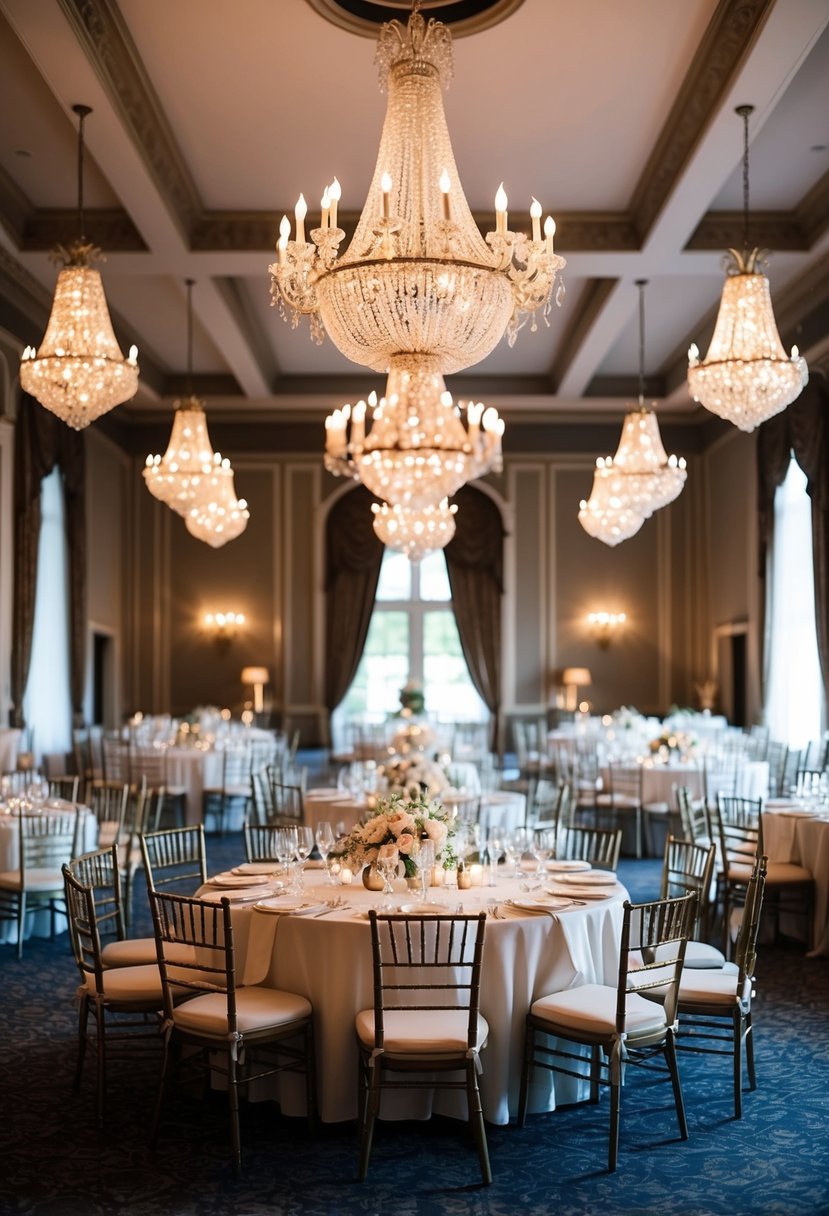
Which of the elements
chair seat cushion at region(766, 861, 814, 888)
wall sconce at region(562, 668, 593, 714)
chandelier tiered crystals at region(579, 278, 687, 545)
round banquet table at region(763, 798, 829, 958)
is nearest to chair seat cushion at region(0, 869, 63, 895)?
chair seat cushion at region(766, 861, 814, 888)

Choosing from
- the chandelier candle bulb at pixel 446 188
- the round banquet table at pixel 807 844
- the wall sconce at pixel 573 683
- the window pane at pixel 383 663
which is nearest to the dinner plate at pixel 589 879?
the round banquet table at pixel 807 844

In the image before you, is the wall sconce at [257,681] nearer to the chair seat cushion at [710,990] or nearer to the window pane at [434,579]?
the window pane at [434,579]

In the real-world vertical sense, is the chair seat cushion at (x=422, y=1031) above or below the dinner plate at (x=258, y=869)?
below

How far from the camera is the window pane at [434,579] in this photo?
18.3 metres

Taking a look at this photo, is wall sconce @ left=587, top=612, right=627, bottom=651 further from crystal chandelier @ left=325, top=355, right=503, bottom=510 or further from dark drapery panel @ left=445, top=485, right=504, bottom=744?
crystal chandelier @ left=325, top=355, right=503, bottom=510

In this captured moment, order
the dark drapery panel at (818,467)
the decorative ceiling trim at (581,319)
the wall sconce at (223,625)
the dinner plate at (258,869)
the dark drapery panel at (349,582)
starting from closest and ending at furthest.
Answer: the dinner plate at (258,869), the dark drapery panel at (818,467), the decorative ceiling trim at (581,319), the wall sconce at (223,625), the dark drapery panel at (349,582)

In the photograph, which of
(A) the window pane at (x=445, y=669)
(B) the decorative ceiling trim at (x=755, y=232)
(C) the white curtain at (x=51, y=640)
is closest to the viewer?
(B) the decorative ceiling trim at (x=755, y=232)

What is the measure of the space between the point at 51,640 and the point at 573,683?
23.7 ft

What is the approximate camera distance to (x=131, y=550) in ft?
57.9

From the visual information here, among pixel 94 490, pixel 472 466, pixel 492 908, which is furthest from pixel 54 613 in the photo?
pixel 492 908

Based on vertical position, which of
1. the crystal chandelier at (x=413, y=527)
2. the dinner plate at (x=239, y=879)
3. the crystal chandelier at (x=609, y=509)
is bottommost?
the dinner plate at (x=239, y=879)

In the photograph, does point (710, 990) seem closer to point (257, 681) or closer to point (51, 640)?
point (51, 640)

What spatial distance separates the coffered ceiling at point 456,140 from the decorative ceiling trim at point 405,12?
0.03 m

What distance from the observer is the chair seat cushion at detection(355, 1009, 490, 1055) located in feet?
13.8
